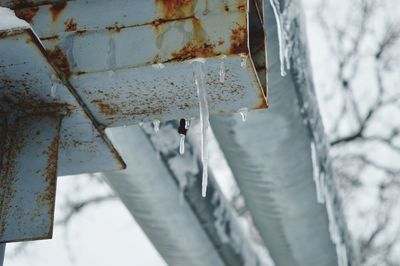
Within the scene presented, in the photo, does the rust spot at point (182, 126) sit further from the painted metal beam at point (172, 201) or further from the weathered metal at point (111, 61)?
the painted metal beam at point (172, 201)

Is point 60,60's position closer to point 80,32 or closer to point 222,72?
point 80,32

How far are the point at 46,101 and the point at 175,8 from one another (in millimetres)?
326

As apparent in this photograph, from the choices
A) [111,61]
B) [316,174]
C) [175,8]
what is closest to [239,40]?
[175,8]

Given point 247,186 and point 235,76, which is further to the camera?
point 247,186

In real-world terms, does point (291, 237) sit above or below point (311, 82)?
below

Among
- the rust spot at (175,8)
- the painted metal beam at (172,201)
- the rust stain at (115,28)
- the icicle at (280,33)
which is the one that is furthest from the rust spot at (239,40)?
the painted metal beam at (172,201)

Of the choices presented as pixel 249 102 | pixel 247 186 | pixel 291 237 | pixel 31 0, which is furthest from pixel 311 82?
pixel 31 0

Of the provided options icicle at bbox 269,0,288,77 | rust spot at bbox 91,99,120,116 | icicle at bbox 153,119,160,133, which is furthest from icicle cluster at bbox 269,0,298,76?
rust spot at bbox 91,99,120,116

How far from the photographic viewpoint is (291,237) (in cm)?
262

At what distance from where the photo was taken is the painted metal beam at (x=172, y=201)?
7.73ft

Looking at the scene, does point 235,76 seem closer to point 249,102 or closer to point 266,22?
point 249,102

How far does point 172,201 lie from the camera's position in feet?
8.30

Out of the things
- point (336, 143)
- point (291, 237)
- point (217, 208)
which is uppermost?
point (336, 143)

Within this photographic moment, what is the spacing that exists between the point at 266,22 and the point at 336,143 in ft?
19.4
